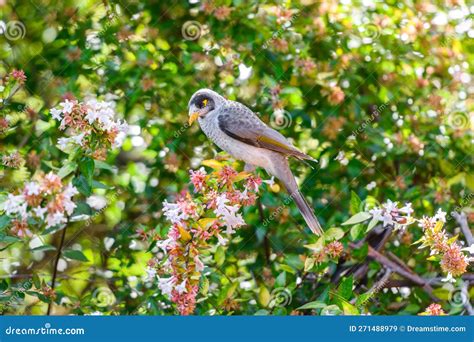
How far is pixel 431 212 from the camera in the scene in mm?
3230

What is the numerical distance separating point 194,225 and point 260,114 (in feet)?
3.70

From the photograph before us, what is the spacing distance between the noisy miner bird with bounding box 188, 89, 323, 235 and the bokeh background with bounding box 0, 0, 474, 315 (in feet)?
0.44

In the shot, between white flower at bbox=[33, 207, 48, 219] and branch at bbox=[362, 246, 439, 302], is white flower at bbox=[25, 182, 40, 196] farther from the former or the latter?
branch at bbox=[362, 246, 439, 302]

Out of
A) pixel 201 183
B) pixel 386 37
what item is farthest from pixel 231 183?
pixel 386 37

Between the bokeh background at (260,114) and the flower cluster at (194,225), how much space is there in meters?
0.54

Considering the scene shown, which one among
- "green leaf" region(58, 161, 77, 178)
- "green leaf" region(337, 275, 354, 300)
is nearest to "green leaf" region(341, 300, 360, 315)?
"green leaf" region(337, 275, 354, 300)

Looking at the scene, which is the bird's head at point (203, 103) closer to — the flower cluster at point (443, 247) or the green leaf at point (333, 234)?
the green leaf at point (333, 234)

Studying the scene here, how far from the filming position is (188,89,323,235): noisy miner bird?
2766mm

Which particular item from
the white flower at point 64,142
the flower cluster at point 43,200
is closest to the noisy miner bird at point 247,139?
the white flower at point 64,142

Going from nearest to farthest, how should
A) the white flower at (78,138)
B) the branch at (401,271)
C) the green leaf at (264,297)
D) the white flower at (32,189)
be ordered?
the white flower at (32,189) → the white flower at (78,138) → the green leaf at (264,297) → the branch at (401,271)

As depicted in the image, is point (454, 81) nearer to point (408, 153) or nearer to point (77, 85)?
point (408, 153)

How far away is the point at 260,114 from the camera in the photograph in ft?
10.5

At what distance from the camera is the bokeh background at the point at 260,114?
3043 mm

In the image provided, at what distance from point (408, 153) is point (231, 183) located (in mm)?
1379
